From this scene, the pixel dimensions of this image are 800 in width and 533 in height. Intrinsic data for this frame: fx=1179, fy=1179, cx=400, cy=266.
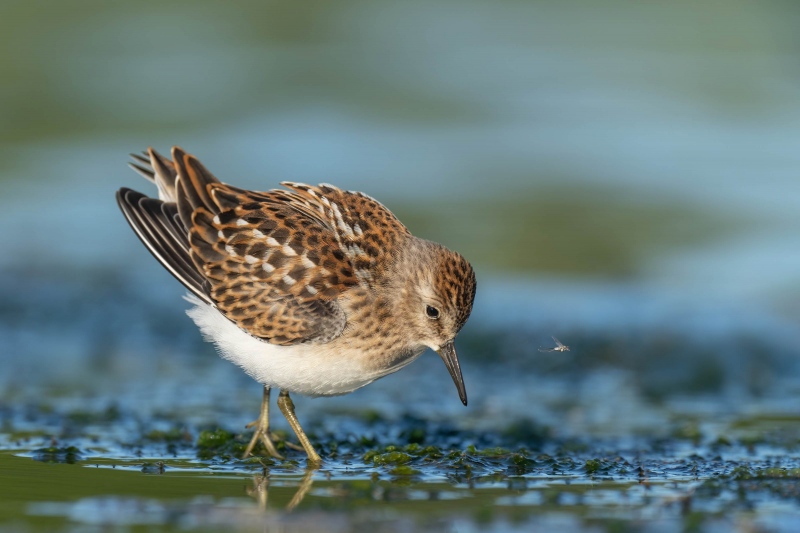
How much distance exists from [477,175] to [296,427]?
10629mm

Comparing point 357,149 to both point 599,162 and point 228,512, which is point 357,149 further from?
point 228,512

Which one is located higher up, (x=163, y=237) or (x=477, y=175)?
(x=477, y=175)

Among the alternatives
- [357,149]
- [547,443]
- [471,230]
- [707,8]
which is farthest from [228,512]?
[707,8]

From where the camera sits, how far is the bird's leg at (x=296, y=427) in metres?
8.17

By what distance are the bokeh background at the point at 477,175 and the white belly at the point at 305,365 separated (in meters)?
1.53

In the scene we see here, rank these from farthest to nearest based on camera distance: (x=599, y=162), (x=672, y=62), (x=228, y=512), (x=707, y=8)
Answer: (x=707, y=8)
(x=672, y=62)
(x=599, y=162)
(x=228, y=512)

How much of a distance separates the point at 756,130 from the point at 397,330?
550 inches

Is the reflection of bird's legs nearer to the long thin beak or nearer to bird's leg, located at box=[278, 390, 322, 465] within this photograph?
bird's leg, located at box=[278, 390, 322, 465]

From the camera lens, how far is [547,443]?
Result: 8.95 meters

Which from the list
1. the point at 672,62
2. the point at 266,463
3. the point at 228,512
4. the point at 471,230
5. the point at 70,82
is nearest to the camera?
the point at 228,512

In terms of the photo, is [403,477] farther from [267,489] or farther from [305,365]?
[305,365]

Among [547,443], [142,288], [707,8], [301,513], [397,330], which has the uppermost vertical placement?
[707,8]

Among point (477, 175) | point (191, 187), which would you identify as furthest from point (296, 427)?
point (477, 175)

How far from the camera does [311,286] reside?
824 centimetres
